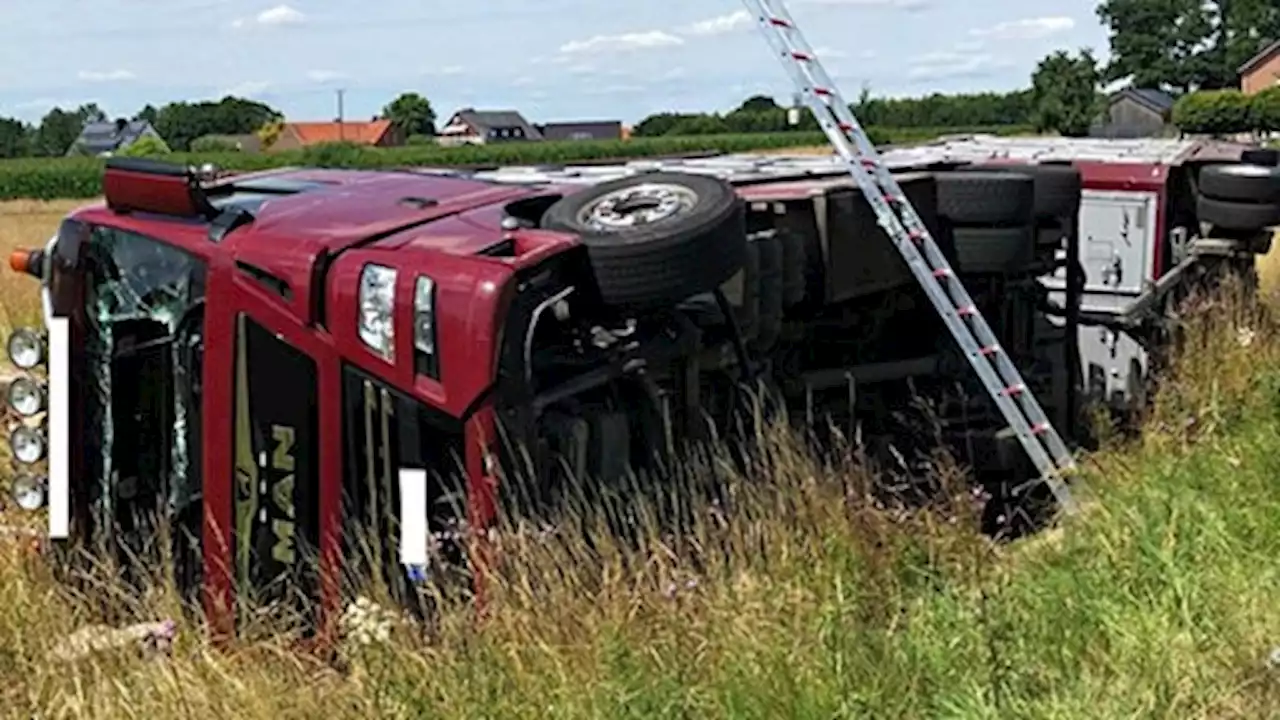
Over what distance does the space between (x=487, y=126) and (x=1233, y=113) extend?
61293 millimetres

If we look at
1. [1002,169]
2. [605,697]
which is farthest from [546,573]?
[1002,169]

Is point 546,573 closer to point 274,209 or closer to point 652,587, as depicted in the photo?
point 652,587

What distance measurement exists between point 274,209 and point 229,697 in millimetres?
1670

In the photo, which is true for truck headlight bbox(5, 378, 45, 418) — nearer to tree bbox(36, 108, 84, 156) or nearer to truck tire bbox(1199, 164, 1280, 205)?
truck tire bbox(1199, 164, 1280, 205)

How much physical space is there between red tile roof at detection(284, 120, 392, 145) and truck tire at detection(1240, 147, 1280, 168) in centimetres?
8486

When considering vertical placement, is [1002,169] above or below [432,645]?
above

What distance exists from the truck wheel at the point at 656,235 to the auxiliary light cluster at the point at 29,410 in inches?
68.1

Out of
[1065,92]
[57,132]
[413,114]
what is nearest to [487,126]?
[413,114]

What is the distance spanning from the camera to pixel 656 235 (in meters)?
4.94

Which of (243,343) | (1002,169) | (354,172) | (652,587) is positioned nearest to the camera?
(652,587)

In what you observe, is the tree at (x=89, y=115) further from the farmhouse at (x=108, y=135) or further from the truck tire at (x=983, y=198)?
the truck tire at (x=983, y=198)

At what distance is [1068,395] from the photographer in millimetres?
8211

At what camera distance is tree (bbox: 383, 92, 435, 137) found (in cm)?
10800

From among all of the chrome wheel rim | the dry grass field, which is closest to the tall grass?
the dry grass field
